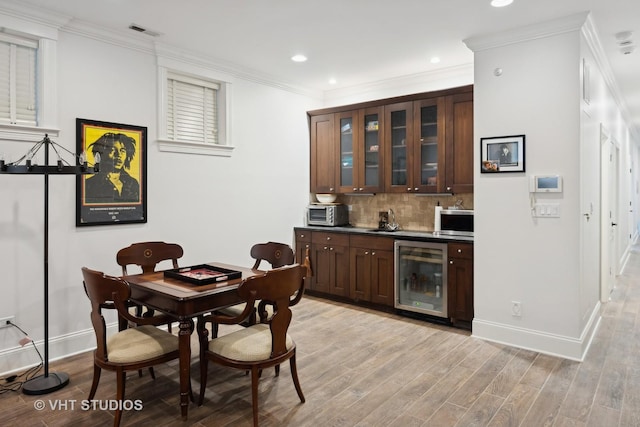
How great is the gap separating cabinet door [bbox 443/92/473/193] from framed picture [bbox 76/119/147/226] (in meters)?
3.13

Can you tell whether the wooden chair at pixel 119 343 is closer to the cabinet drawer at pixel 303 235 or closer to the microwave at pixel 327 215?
the cabinet drawer at pixel 303 235

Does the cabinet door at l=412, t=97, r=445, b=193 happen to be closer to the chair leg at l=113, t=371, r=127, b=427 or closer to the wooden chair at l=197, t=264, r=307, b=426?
the wooden chair at l=197, t=264, r=307, b=426

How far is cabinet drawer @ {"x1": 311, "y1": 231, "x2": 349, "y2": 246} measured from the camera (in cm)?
514

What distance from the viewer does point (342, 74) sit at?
5.12 meters

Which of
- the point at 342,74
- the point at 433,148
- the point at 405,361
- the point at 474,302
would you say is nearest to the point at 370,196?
the point at 433,148

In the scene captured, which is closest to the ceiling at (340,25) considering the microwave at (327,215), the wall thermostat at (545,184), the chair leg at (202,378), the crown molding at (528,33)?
the crown molding at (528,33)

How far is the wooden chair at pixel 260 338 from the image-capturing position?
240 cm

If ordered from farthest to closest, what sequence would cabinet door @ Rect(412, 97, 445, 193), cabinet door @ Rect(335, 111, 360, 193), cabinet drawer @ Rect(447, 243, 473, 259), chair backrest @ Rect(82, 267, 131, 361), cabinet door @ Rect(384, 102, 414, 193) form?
cabinet door @ Rect(335, 111, 360, 193), cabinet door @ Rect(384, 102, 414, 193), cabinet door @ Rect(412, 97, 445, 193), cabinet drawer @ Rect(447, 243, 473, 259), chair backrest @ Rect(82, 267, 131, 361)

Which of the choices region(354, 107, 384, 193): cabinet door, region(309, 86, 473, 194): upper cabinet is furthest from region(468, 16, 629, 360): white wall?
region(354, 107, 384, 193): cabinet door

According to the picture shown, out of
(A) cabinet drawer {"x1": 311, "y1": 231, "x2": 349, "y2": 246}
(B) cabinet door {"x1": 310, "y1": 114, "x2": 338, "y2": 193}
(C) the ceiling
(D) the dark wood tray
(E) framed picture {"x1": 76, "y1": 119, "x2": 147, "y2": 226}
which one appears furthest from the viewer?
(B) cabinet door {"x1": 310, "y1": 114, "x2": 338, "y2": 193}

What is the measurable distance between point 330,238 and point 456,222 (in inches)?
61.9

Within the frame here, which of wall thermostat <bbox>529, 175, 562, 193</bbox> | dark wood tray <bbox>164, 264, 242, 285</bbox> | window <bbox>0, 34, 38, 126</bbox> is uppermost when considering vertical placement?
window <bbox>0, 34, 38, 126</bbox>
